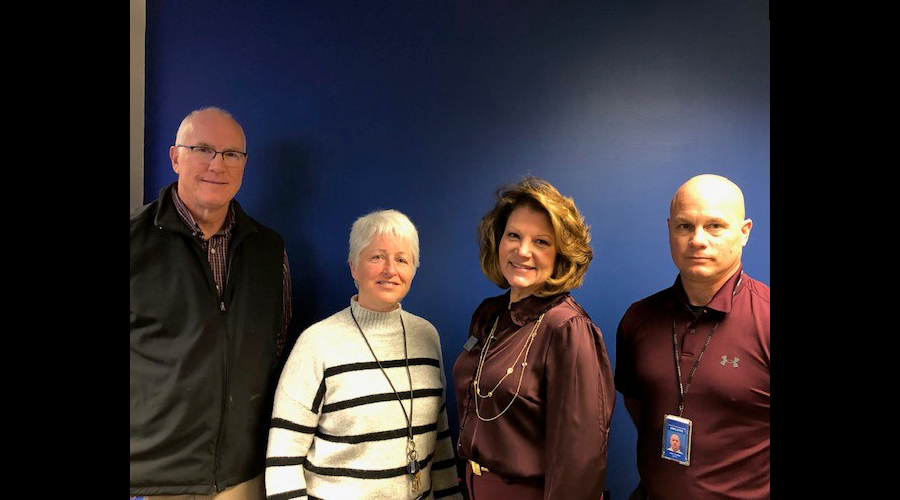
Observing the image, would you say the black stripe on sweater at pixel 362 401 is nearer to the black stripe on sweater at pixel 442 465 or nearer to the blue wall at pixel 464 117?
the black stripe on sweater at pixel 442 465

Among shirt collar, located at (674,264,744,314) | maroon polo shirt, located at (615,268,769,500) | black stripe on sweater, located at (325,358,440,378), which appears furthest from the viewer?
black stripe on sweater, located at (325,358,440,378)

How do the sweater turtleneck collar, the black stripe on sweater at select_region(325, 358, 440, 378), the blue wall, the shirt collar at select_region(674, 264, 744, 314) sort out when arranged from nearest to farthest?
the shirt collar at select_region(674, 264, 744, 314) → the black stripe on sweater at select_region(325, 358, 440, 378) → the sweater turtleneck collar → the blue wall

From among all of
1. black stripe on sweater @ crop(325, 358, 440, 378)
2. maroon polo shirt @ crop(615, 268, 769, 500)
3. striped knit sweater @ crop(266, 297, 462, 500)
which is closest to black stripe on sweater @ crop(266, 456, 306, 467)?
striped knit sweater @ crop(266, 297, 462, 500)

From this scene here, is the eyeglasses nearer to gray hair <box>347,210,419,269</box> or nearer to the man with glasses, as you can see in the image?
the man with glasses

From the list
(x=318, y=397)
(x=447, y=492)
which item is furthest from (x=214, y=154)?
(x=447, y=492)

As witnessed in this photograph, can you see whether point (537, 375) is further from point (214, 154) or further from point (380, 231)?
point (214, 154)

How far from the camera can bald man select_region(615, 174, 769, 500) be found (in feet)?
5.33

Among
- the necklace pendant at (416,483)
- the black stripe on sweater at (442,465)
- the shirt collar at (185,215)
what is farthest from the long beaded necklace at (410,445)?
the shirt collar at (185,215)

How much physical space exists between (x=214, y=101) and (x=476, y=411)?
6.51 feet

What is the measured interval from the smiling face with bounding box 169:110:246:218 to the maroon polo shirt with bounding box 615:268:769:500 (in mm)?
1682

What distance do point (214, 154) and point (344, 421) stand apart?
45.3 inches

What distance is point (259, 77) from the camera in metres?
2.67
